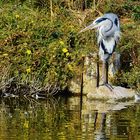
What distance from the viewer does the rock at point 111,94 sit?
15.7 m

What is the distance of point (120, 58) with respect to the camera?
1744cm

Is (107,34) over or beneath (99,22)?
beneath

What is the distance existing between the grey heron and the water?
110 cm

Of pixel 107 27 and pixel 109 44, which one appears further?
pixel 109 44

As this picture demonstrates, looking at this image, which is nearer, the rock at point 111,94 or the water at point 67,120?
→ the water at point 67,120

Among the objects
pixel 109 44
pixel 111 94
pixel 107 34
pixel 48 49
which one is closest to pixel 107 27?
pixel 107 34

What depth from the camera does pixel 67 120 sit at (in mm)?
12469

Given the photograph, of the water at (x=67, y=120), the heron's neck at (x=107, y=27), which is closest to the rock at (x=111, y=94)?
the water at (x=67, y=120)

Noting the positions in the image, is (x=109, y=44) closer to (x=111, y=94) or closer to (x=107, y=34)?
(x=107, y=34)

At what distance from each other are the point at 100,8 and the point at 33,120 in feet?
23.3

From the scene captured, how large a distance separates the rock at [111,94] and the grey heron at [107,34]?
173 mm

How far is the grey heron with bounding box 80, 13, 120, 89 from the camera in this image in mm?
16016

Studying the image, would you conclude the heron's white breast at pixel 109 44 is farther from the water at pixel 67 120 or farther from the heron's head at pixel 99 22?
the water at pixel 67 120

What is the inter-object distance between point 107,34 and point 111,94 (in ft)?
4.34
